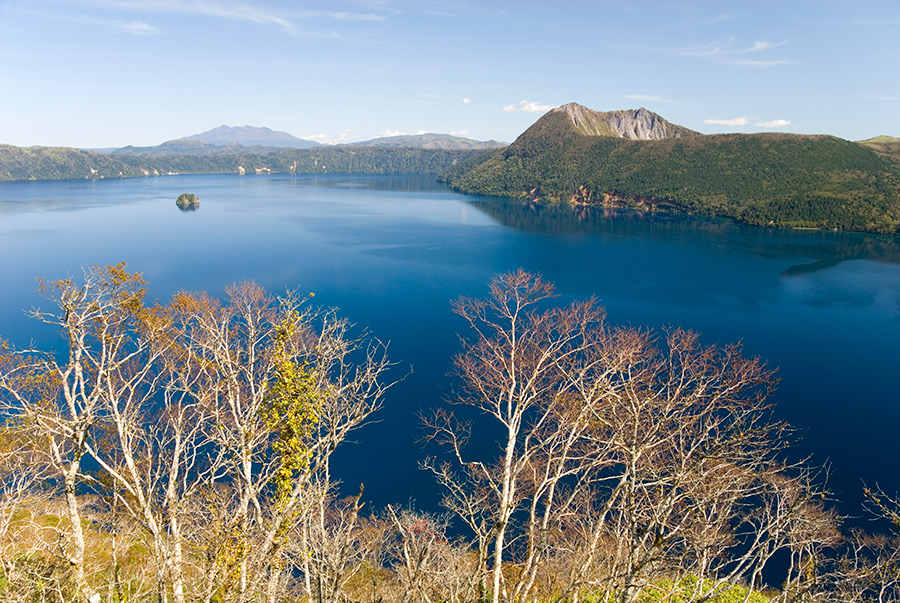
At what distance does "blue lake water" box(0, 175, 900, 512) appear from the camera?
34656mm

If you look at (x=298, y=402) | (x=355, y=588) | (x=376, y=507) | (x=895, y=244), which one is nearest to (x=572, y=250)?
(x=895, y=244)

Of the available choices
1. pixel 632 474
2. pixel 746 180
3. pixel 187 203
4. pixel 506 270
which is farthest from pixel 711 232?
pixel 187 203

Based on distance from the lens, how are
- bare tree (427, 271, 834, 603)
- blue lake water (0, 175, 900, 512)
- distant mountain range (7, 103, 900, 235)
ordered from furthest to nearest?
distant mountain range (7, 103, 900, 235) → blue lake water (0, 175, 900, 512) → bare tree (427, 271, 834, 603)

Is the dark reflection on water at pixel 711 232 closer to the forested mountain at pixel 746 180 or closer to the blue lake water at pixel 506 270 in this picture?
the blue lake water at pixel 506 270

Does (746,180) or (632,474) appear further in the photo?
(746,180)

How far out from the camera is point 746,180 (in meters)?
147

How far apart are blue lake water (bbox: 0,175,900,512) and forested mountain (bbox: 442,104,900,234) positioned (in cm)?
1404

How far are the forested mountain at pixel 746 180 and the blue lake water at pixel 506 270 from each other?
14036 millimetres

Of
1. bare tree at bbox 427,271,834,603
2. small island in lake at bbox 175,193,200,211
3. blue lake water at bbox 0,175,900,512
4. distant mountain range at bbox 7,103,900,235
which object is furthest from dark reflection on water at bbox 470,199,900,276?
small island in lake at bbox 175,193,200,211

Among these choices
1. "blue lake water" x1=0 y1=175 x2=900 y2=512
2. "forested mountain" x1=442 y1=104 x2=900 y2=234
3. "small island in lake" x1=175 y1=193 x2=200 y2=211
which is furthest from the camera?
"small island in lake" x1=175 y1=193 x2=200 y2=211

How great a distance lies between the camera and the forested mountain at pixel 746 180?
116m

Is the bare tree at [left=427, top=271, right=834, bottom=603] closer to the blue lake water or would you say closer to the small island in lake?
the blue lake water

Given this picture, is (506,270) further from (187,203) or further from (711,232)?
(187,203)

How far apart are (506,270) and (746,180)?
370 feet
